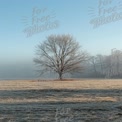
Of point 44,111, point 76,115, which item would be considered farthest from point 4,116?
point 76,115

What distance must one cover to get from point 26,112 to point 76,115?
191 cm

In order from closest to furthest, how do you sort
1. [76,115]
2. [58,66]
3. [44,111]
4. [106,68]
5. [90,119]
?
[90,119] < [76,115] < [44,111] < [58,66] < [106,68]

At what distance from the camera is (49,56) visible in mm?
55000

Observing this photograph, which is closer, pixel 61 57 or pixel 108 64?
pixel 61 57

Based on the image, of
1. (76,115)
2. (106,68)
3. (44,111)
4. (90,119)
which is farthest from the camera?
(106,68)

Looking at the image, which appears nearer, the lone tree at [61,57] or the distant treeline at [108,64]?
the lone tree at [61,57]

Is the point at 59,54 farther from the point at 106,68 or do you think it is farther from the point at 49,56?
the point at 106,68

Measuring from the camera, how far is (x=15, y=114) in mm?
10891

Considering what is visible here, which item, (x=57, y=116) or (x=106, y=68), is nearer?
(x=57, y=116)

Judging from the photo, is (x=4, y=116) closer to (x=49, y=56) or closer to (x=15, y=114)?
(x=15, y=114)

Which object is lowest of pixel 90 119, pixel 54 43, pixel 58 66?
pixel 90 119

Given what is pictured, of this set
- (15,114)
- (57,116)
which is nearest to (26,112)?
(15,114)

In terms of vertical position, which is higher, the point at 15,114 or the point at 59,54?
the point at 59,54

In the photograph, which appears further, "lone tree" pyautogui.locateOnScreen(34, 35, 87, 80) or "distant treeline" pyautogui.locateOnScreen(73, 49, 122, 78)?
"distant treeline" pyautogui.locateOnScreen(73, 49, 122, 78)
